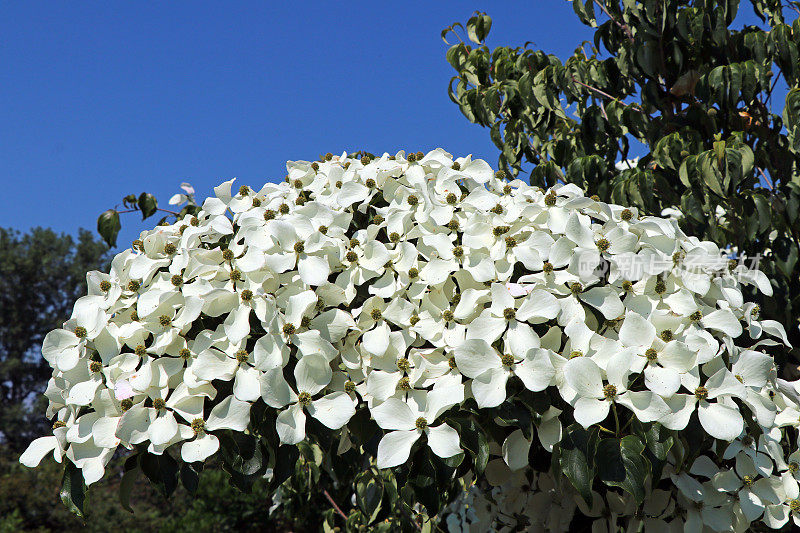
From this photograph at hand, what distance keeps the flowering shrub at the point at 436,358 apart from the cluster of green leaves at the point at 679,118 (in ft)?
2.96

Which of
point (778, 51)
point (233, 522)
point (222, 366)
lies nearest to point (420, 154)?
point (222, 366)

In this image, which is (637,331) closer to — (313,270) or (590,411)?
(590,411)

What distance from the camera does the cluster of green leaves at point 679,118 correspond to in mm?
2473

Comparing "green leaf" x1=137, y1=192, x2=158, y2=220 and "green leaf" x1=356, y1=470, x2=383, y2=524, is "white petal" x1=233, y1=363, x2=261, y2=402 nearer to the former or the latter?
"green leaf" x1=356, y1=470, x2=383, y2=524

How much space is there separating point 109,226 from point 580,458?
68.2 inches

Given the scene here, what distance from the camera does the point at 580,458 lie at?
1271mm

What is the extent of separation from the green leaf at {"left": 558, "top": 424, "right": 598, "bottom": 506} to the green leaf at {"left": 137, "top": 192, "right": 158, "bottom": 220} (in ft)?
5.38

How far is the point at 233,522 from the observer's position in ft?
22.4

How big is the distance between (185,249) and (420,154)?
0.64 m

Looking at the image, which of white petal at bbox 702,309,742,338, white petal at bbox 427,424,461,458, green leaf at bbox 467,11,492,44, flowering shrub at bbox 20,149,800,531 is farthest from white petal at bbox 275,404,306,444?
green leaf at bbox 467,11,492,44

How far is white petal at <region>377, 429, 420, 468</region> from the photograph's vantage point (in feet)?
4.25

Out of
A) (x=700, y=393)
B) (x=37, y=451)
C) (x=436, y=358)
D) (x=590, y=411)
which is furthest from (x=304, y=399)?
(x=700, y=393)

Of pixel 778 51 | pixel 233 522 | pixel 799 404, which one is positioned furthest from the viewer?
pixel 233 522

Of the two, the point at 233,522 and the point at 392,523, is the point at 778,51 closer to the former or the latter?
the point at 392,523
